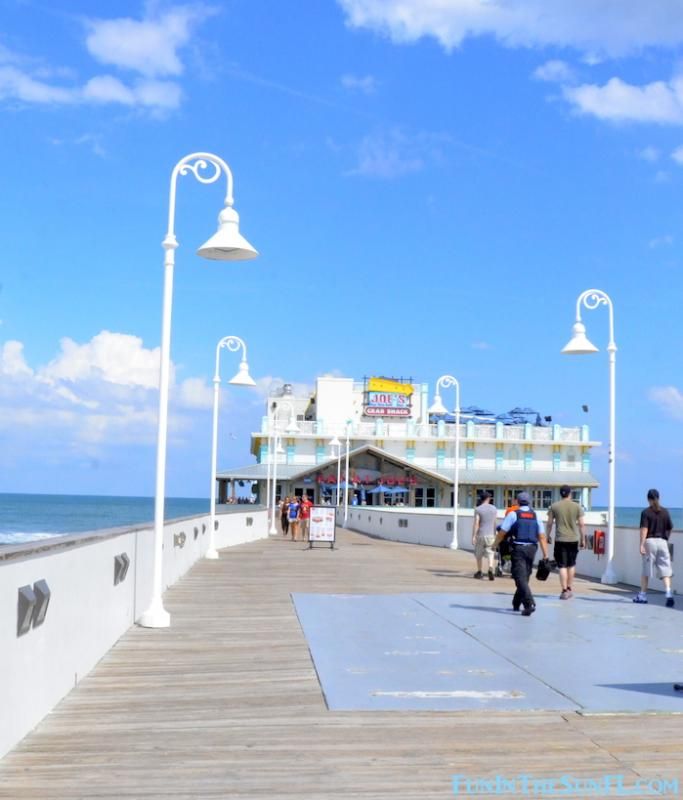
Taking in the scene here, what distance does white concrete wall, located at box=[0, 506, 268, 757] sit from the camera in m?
5.81

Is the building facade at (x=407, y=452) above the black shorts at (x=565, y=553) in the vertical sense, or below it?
above

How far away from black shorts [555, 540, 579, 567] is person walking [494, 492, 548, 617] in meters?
1.36

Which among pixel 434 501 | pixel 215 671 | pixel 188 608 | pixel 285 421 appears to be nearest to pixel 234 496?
pixel 285 421

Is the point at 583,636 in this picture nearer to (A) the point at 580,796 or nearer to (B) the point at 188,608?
(B) the point at 188,608

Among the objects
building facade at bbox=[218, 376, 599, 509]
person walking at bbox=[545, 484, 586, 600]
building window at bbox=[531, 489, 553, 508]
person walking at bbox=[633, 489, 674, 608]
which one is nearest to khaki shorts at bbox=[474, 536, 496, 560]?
person walking at bbox=[545, 484, 586, 600]

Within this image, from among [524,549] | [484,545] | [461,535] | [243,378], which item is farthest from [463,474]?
[524,549]

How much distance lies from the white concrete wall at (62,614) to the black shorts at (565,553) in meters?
6.05

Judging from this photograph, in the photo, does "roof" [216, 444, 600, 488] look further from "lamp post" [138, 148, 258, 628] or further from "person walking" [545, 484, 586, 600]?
"lamp post" [138, 148, 258, 628]

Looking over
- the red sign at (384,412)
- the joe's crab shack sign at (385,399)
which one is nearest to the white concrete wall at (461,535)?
the red sign at (384,412)

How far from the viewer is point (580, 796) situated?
5.10m

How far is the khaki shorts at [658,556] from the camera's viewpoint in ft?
Answer: 46.6

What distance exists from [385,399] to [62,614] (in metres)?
73.0

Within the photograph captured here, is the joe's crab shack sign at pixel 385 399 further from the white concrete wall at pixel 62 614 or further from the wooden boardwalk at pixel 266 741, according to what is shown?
the wooden boardwalk at pixel 266 741

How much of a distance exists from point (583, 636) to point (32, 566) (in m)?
6.76
